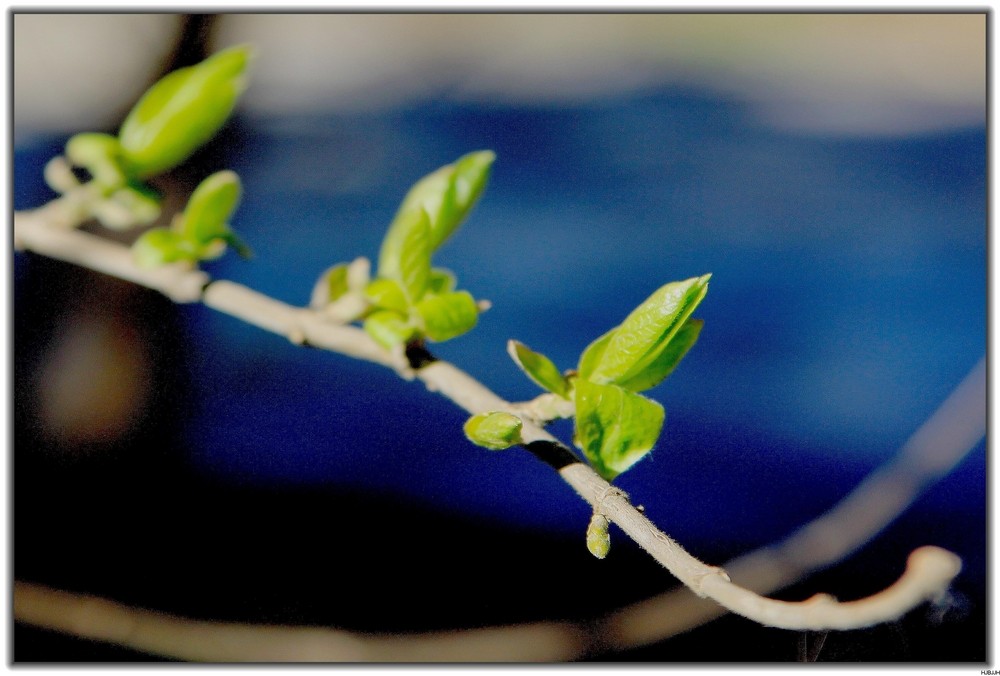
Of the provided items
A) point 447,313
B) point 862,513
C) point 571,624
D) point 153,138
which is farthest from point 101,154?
point 862,513

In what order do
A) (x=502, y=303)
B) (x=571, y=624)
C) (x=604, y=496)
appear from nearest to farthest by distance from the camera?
1. (x=604, y=496)
2. (x=571, y=624)
3. (x=502, y=303)

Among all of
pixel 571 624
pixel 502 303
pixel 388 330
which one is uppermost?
pixel 502 303

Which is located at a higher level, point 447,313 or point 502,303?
point 502,303

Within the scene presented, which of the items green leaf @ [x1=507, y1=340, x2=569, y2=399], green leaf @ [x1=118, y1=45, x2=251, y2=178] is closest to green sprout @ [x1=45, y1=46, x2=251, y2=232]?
green leaf @ [x1=118, y1=45, x2=251, y2=178]

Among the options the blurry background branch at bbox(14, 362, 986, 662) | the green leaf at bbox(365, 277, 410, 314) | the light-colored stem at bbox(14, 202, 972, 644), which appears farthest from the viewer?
the blurry background branch at bbox(14, 362, 986, 662)

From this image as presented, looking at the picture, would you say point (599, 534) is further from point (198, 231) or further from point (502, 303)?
point (502, 303)

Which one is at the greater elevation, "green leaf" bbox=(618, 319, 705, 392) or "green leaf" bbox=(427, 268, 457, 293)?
"green leaf" bbox=(427, 268, 457, 293)

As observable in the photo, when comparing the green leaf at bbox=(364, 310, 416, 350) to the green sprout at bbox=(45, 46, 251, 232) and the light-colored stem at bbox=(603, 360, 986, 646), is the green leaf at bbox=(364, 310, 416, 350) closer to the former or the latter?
the green sprout at bbox=(45, 46, 251, 232)
